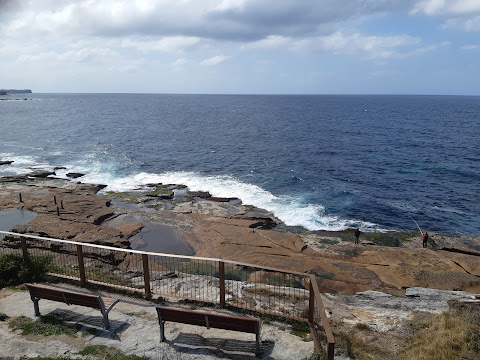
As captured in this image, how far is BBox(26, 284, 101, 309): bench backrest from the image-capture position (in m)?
10.3

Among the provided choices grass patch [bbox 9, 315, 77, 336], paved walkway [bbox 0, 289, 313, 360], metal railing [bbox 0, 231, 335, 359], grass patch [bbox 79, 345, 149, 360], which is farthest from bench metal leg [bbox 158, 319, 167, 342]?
grass patch [bbox 9, 315, 77, 336]

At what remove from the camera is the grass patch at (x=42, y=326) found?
10086 millimetres

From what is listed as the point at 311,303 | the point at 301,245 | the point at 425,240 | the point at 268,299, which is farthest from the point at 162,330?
the point at 425,240

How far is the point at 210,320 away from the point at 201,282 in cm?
650

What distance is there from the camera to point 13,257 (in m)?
13.3

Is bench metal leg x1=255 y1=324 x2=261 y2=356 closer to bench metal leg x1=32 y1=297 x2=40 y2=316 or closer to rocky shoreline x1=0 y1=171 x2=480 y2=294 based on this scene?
bench metal leg x1=32 y1=297 x2=40 y2=316

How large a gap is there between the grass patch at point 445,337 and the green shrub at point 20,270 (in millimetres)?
11223

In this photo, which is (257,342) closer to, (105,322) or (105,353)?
(105,353)

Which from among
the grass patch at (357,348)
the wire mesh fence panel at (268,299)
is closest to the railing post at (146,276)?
the wire mesh fence panel at (268,299)

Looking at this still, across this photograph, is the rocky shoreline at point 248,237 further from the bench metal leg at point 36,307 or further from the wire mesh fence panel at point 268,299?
the bench metal leg at point 36,307

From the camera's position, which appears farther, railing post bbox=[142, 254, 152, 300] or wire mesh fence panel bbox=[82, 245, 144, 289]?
wire mesh fence panel bbox=[82, 245, 144, 289]

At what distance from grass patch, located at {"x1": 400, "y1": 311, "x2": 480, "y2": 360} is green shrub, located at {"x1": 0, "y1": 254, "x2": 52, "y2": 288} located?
442 inches

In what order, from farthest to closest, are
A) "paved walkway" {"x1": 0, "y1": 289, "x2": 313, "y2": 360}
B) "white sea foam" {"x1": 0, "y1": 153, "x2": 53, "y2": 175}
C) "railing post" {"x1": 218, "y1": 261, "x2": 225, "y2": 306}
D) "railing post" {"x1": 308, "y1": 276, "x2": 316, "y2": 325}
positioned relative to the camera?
1. "white sea foam" {"x1": 0, "y1": 153, "x2": 53, "y2": 175}
2. "railing post" {"x1": 218, "y1": 261, "x2": 225, "y2": 306}
3. "railing post" {"x1": 308, "y1": 276, "x2": 316, "y2": 325}
4. "paved walkway" {"x1": 0, "y1": 289, "x2": 313, "y2": 360}

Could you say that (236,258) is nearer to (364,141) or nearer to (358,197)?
(358,197)
